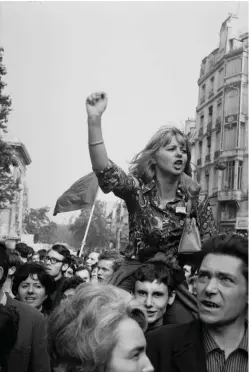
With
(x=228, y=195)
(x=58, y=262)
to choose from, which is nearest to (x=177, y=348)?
(x=58, y=262)

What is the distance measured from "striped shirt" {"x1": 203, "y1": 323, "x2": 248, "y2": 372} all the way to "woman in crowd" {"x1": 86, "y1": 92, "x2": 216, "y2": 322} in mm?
829

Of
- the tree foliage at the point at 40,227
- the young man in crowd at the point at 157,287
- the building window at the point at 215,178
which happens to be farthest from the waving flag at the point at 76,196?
the tree foliage at the point at 40,227

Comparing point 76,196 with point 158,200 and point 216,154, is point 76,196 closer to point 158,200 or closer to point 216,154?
point 158,200

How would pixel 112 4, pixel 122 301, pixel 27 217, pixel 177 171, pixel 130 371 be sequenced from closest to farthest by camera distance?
pixel 130 371 < pixel 122 301 < pixel 112 4 < pixel 177 171 < pixel 27 217

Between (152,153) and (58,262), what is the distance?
3.74 metres

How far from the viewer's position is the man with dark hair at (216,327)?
231 centimetres

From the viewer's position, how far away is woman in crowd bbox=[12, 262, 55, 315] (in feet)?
16.2

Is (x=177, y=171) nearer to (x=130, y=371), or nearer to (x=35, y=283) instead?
(x=130, y=371)

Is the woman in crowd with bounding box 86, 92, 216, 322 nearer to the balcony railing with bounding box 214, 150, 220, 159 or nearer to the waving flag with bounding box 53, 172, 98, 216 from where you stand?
the waving flag with bounding box 53, 172, 98, 216

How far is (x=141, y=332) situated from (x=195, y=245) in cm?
73

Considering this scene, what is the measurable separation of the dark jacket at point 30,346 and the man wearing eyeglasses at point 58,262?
8.81 ft

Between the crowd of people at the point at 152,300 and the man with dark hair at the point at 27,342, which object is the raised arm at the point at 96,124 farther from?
the man with dark hair at the point at 27,342

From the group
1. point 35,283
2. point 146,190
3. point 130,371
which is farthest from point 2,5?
point 35,283

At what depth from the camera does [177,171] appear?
3170 mm
